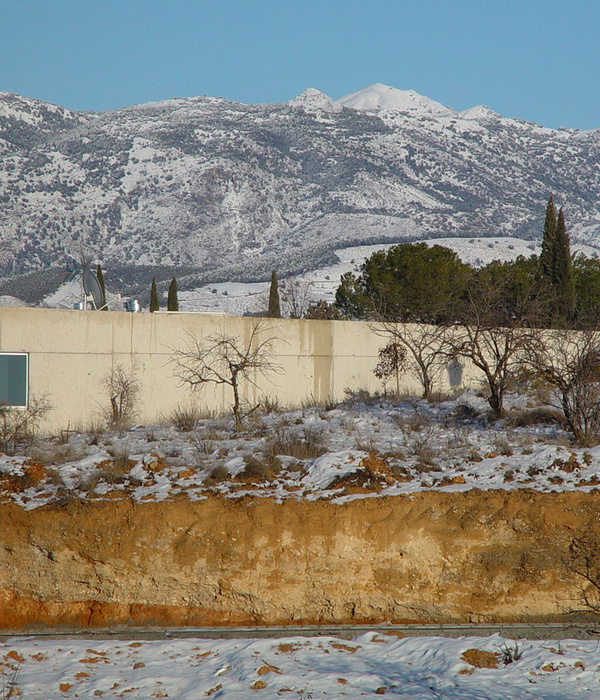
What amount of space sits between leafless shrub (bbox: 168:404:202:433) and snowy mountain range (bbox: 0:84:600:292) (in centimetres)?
8327

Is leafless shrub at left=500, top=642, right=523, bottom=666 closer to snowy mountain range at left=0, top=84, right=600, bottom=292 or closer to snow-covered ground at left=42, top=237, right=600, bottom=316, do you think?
snow-covered ground at left=42, top=237, right=600, bottom=316

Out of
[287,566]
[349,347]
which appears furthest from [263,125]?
[287,566]

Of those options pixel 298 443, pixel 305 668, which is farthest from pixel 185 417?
pixel 305 668

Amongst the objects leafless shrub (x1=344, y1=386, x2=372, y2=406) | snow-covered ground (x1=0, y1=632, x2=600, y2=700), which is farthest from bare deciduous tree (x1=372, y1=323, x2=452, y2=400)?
snow-covered ground (x1=0, y1=632, x2=600, y2=700)

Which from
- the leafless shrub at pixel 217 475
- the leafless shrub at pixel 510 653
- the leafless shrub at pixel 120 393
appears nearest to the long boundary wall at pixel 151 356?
the leafless shrub at pixel 120 393

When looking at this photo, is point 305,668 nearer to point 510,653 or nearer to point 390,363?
point 510,653

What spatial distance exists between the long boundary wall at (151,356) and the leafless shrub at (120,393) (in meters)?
0.15

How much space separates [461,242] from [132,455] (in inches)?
3639

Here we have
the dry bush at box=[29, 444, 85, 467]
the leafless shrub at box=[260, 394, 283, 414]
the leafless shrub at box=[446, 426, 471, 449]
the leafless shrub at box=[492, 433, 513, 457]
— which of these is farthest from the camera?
the leafless shrub at box=[260, 394, 283, 414]

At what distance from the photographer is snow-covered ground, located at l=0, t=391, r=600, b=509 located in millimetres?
12812

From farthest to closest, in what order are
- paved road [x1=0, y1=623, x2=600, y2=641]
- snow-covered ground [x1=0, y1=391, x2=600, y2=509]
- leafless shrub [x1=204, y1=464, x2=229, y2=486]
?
leafless shrub [x1=204, y1=464, x2=229, y2=486], snow-covered ground [x1=0, y1=391, x2=600, y2=509], paved road [x1=0, y1=623, x2=600, y2=641]

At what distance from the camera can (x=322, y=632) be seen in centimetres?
1137

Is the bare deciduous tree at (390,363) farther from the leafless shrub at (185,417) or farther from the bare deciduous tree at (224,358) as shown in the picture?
the leafless shrub at (185,417)

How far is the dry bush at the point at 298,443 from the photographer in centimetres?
1473
